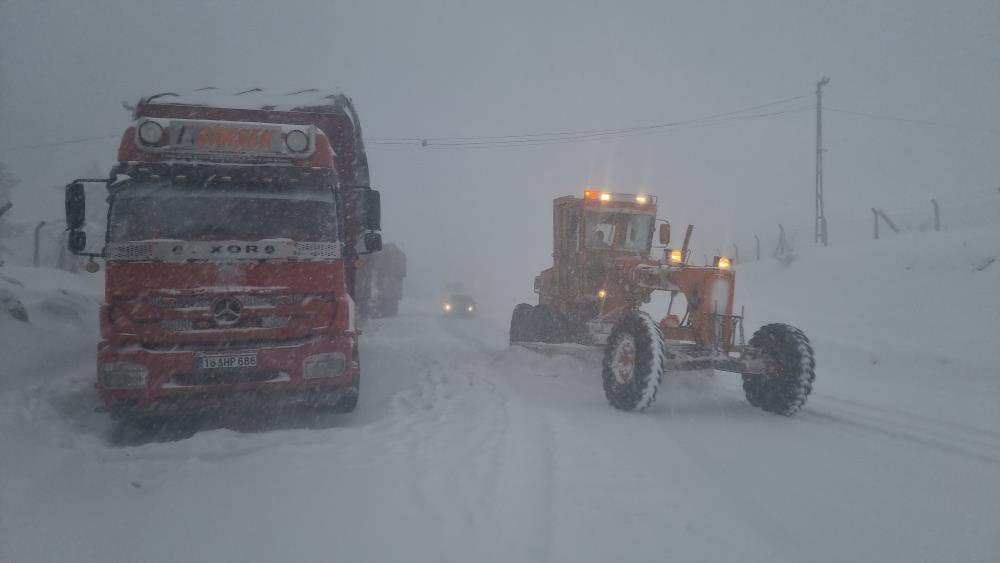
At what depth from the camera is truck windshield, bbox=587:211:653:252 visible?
10023 mm

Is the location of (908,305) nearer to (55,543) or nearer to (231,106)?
(231,106)

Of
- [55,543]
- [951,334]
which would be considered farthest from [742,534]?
[951,334]

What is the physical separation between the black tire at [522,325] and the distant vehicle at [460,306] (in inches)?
844

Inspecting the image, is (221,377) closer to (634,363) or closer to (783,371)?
(634,363)

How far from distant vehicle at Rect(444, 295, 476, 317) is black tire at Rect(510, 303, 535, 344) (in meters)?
21.4

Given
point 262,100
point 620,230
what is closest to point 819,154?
point 620,230

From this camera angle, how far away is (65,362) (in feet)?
23.2

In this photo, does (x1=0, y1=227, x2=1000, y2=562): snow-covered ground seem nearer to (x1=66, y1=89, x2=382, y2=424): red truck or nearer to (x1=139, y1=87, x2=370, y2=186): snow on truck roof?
(x1=66, y1=89, x2=382, y2=424): red truck

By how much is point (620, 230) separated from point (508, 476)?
7188 mm

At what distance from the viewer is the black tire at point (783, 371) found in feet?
19.4

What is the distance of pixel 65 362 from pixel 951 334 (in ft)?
46.4

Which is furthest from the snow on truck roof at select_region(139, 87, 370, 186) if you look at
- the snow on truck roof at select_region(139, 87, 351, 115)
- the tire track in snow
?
the tire track in snow

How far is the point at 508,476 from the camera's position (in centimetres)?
370

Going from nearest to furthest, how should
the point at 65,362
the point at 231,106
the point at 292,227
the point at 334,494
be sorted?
the point at 334,494
the point at 292,227
the point at 231,106
the point at 65,362
